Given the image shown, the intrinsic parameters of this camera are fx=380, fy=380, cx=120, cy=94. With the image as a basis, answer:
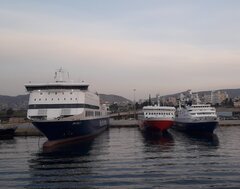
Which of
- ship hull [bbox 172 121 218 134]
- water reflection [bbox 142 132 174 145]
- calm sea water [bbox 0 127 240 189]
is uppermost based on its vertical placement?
ship hull [bbox 172 121 218 134]

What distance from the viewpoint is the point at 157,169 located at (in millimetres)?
28859

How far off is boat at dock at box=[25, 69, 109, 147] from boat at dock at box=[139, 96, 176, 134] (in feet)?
52.4

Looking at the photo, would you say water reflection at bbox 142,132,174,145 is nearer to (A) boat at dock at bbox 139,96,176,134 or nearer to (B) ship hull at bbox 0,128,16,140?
(A) boat at dock at bbox 139,96,176,134

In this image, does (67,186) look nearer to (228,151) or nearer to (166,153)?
(166,153)

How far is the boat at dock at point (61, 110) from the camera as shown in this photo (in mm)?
A: 47594

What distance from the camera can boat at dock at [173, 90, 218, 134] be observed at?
215 ft

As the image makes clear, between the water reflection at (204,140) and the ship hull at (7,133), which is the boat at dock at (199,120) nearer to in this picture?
the water reflection at (204,140)

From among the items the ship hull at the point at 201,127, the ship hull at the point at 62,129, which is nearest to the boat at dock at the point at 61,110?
the ship hull at the point at 62,129

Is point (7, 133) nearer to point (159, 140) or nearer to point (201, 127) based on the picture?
point (159, 140)

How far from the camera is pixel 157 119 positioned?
69.9 meters

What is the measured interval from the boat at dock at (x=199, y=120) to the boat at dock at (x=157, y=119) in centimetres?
296

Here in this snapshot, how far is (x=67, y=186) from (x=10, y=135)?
4341 cm

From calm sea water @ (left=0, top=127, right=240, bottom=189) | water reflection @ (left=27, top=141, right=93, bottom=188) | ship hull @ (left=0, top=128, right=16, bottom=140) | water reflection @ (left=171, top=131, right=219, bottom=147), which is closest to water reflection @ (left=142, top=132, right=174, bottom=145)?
water reflection @ (left=171, top=131, right=219, bottom=147)

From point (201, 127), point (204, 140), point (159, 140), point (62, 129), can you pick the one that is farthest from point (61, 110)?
point (201, 127)
